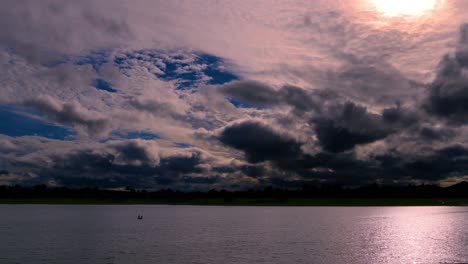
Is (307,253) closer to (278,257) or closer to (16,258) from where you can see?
(278,257)

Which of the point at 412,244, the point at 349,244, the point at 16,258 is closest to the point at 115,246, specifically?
the point at 16,258

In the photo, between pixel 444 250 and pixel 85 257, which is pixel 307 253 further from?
pixel 85 257

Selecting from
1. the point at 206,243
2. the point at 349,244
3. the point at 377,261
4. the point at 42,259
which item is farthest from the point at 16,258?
the point at 349,244

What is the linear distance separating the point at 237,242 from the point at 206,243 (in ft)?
24.7

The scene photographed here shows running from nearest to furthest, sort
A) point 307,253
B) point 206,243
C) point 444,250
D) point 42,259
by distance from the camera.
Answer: point 42,259 → point 307,253 → point 444,250 → point 206,243

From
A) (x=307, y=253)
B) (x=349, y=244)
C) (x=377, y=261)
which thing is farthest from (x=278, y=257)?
(x=349, y=244)

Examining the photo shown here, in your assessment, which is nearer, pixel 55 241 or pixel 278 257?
pixel 278 257

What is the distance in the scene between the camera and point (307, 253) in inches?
3157

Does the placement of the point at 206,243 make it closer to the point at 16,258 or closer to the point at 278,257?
the point at 278,257

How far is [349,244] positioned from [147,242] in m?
46.8

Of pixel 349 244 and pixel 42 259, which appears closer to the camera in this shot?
pixel 42 259

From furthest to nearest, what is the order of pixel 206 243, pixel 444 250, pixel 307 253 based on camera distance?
pixel 206 243, pixel 444 250, pixel 307 253

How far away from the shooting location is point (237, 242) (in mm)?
97688

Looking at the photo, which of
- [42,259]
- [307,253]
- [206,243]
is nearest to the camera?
[42,259]
